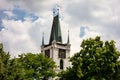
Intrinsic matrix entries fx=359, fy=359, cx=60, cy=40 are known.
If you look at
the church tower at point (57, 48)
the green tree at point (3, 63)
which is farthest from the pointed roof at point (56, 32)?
the green tree at point (3, 63)

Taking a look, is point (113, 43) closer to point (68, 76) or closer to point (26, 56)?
point (68, 76)

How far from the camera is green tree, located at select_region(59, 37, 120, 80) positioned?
41.3 meters

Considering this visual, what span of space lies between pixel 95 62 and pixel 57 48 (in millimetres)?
78658

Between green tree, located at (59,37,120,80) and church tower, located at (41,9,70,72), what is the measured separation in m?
74.1

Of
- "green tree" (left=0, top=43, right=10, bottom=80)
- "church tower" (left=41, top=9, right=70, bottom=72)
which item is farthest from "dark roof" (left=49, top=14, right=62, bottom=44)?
"green tree" (left=0, top=43, right=10, bottom=80)

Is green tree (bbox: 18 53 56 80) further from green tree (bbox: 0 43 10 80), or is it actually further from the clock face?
the clock face

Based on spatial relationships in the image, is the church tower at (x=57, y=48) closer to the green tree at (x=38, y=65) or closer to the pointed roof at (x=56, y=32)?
the pointed roof at (x=56, y=32)

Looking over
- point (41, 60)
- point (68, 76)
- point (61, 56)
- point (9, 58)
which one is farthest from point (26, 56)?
point (61, 56)

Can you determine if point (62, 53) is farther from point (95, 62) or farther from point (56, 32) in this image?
point (95, 62)

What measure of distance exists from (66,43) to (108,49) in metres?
80.1

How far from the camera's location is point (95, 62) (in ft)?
137

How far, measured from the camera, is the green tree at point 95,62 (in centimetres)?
4134

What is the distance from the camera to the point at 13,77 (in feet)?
117

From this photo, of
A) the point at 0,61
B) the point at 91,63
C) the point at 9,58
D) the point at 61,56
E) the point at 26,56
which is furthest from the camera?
the point at 61,56
